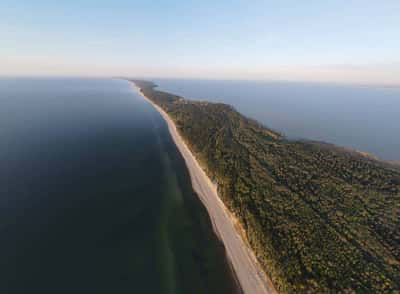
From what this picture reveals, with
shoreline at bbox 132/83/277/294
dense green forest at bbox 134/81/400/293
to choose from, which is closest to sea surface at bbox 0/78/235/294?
shoreline at bbox 132/83/277/294

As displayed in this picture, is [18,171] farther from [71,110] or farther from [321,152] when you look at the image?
[321,152]

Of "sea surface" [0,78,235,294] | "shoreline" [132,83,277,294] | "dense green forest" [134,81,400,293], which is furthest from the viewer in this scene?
"sea surface" [0,78,235,294]

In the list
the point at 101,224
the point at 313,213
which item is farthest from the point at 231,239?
the point at 101,224

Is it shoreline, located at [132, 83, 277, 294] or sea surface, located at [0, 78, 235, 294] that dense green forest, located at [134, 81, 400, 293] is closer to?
shoreline, located at [132, 83, 277, 294]

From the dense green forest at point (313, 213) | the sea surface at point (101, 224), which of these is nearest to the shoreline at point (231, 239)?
the dense green forest at point (313, 213)

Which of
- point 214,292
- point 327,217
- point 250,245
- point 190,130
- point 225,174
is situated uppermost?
point 190,130

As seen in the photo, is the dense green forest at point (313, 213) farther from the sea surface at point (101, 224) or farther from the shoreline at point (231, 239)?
the sea surface at point (101, 224)

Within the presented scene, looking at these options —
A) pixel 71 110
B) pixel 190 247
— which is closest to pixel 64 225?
pixel 190 247
